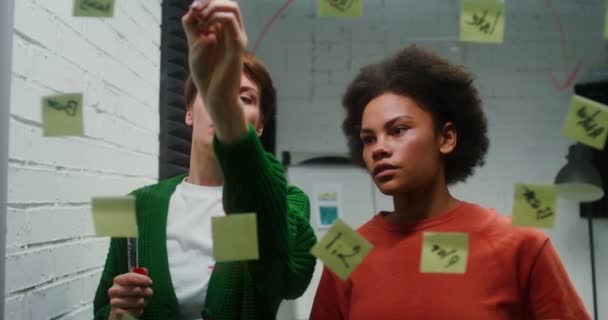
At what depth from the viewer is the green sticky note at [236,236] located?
0.61m

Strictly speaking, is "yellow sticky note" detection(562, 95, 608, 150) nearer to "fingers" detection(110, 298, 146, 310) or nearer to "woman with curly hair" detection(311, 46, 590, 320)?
"woman with curly hair" detection(311, 46, 590, 320)

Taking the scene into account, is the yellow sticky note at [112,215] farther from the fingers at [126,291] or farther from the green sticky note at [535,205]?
the green sticky note at [535,205]

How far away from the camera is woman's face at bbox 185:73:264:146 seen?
79 cm

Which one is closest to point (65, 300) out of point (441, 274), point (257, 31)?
point (441, 274)

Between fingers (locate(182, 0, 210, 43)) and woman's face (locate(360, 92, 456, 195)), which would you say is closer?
fingers (locate(182, 0, 210, 43))

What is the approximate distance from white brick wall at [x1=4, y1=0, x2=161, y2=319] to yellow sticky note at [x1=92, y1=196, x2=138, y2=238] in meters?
0.35

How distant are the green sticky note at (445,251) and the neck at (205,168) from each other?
1.08 ft

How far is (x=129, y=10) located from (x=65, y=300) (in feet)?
2.29

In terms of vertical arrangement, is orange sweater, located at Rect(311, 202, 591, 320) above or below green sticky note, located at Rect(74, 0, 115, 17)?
below

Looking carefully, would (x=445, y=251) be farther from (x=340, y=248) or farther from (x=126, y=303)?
(x=126, y=303)

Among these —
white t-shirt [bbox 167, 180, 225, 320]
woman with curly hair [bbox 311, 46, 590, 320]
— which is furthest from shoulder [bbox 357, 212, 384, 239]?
white t-shirt [bbox 167, 180, 225, 320]

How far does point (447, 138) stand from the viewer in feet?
2.74

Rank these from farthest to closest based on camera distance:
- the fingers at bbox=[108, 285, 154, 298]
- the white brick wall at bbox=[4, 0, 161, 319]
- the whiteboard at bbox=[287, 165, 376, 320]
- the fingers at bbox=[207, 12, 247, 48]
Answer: the whiteboard at bbox=[287, 165, 376, 320]
the white brick wall at bbox=[4, 0, 161, 319]
the fingers at bbox=[108, 285, 154, 298]
the fingers at bbox=[207, 12, 247, 48]

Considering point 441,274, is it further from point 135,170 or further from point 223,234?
point 135,170
